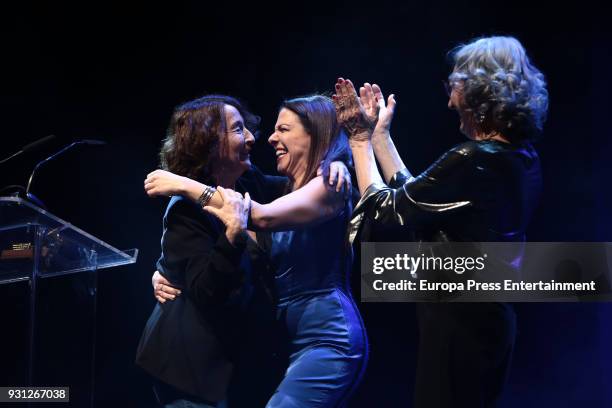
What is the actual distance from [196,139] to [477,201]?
1.09 m

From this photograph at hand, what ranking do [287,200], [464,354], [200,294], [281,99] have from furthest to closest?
[281,99] < [287,200] < [200,294] < [464,354]

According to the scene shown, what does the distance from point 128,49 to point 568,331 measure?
2625 millimetres

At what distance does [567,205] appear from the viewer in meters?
3.18

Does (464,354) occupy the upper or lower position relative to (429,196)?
lower

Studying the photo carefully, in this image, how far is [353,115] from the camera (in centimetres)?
226

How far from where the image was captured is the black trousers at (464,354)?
1.87m

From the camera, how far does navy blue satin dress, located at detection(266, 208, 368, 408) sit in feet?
7.29

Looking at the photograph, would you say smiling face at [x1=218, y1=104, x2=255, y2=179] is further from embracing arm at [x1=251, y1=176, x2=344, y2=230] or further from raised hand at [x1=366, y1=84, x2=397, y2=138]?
raised hand at [x1=366, y1=84, x2=397, y2=138]

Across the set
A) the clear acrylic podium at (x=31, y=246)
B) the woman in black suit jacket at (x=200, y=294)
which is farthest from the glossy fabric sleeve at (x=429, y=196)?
the clear acrylic podium at (x=31, y=246)

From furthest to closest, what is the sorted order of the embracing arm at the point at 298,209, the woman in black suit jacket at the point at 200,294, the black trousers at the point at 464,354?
the embracing arm at the point at 298,209, the woman in black suit jacket at the point at 200,294, the black trousers at the point at 464,354

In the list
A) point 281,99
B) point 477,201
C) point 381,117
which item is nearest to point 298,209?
point 381,117

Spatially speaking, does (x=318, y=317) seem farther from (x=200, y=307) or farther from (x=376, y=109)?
(x=376, y=109)

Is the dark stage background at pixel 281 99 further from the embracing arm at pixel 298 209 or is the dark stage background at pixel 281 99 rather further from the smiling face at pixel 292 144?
the embracing arm at pixel 298 209

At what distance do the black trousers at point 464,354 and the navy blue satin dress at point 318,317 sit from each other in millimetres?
393
